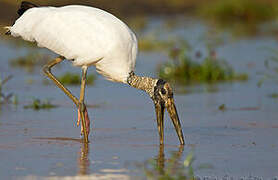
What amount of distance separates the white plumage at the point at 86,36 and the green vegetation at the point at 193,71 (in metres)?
3.98

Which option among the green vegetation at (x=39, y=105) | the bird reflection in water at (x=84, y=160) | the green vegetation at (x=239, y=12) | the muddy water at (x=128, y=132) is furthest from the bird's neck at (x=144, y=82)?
the green vegetation at (x=239, y=12)

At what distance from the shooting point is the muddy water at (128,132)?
6.33 metres

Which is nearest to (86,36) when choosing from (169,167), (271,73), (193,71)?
(169,167)

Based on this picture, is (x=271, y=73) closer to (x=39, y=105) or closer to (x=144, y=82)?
(x=39, y=105)

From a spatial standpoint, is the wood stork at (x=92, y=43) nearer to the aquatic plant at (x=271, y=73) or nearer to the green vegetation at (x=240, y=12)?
the aquatic plant at (x=271, y=73)

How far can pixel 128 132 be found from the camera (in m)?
8.09

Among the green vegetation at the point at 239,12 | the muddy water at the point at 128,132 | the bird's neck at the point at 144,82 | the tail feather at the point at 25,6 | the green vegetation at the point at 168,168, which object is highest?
the green vegetation at the point at 239,12

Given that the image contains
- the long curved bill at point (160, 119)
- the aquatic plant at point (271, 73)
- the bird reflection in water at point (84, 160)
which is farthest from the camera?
the aquatic plant at point (271, 73)

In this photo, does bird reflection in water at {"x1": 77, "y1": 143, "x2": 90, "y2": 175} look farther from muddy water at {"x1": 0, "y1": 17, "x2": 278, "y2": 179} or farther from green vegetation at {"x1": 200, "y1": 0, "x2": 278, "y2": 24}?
green vegetation at {"x1": 200, "y1": 0, "x2": 278, "y2": 24}

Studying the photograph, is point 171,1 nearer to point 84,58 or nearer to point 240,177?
point 84,58

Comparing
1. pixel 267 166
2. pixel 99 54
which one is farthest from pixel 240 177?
pixel 99 54

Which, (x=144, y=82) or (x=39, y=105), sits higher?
(x=144, y=82)

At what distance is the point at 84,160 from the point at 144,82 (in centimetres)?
164

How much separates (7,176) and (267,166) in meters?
2.32
